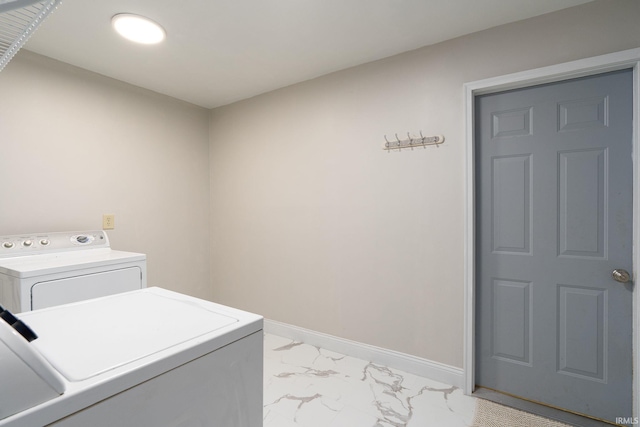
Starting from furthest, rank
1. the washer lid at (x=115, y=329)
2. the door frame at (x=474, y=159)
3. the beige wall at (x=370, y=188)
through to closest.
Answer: the beige wall at (x=370, y=188), the door frame at (x=474, y=159), the washer lid at (x=115, y=329)

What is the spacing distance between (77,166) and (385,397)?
9.37 ft

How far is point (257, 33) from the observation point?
2049 mm

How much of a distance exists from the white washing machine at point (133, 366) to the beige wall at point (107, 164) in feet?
6.44

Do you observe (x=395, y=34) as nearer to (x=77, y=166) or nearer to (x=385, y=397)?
(x=385, y=397)

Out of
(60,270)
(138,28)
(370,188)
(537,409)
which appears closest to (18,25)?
(138,28)

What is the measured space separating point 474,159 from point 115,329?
2.12 m

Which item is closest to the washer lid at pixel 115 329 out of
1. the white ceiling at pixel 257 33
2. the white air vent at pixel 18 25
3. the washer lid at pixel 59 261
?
the white air vent at pixel 18 25

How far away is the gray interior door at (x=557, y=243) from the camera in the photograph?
5.71 feet

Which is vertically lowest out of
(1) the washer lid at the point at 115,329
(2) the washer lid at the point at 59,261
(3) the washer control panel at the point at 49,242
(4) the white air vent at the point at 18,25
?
(2) the washer lid at the point at 59,261

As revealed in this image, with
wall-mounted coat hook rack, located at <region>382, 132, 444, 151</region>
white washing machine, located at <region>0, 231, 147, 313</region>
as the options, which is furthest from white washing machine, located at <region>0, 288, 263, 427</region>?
wall-mounted coat hook rack, located at <region>382, 132, 444, 151</region>

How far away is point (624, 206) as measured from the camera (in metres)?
1.72

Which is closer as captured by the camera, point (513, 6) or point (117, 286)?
point (513, 6)

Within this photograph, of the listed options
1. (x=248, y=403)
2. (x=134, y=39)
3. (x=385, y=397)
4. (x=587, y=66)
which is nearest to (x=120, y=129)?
(x=134, y=39)

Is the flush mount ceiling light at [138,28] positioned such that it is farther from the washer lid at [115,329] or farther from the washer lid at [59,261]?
the washer lid at [115,329]
